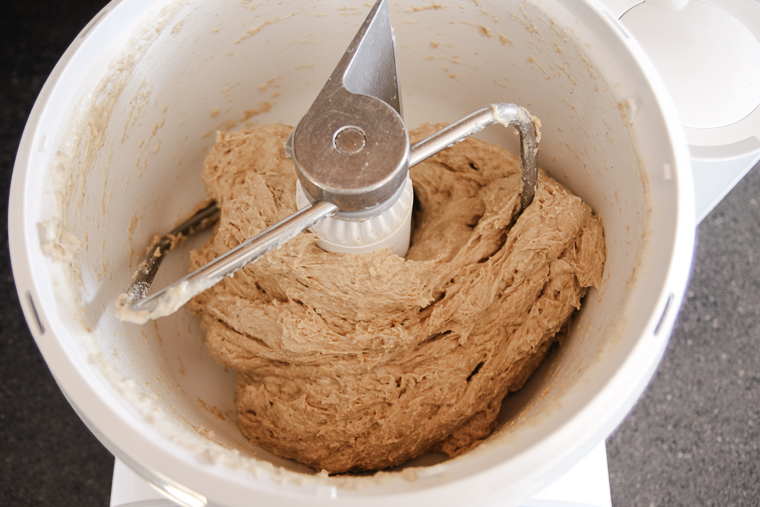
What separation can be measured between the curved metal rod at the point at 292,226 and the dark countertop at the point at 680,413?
2.41 feet

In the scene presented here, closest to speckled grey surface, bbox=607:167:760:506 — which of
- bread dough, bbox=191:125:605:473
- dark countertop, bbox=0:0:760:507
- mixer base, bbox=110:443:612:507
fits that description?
dark countertop, bbox=0:0:760:507

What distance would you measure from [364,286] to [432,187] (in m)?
0.26

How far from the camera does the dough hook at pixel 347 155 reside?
57cm

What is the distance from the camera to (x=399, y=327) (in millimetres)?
725

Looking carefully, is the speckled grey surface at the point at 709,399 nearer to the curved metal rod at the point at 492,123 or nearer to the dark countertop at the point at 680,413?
the dark countertop at the point at 680,413

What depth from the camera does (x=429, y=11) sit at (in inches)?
32.0

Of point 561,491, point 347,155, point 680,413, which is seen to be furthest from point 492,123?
point 680,413

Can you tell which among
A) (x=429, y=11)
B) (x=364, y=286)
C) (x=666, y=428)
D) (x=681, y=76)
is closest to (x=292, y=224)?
(x=364, y=286)

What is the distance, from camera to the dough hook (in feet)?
1.87

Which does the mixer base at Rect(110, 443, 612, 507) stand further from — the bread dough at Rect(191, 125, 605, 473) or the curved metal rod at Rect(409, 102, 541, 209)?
the curved metal rod at Rect(409, 102, 541, 209)

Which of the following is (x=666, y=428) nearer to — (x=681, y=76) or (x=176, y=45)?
(x=681, y=76)

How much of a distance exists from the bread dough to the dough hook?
0.12 m

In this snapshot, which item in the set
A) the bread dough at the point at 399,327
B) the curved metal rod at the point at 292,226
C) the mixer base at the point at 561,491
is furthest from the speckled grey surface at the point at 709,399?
the curved metal rod at the point at 292,226

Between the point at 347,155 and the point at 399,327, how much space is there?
9.8 inches
